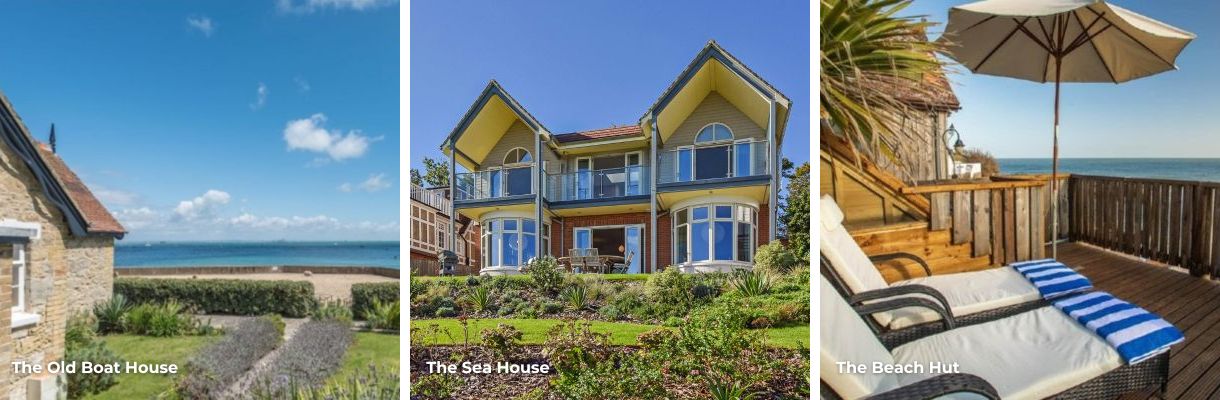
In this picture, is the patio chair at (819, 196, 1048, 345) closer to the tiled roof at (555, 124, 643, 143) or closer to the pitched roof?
the tiled roof at (555, 124, 643, 143)

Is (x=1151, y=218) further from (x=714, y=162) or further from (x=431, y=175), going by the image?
(x=431, y=175)

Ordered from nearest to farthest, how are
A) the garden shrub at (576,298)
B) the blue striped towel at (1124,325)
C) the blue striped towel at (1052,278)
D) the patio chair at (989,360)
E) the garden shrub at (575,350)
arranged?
1. the patio chair at (989,360)
2. the blue striped towel at (1124,325)
3. the blue striped towel at (1052,278)
4. the garden shrub at (575,350)
5. the garden shrub at (576,298)

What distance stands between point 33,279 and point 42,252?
0.19 meters

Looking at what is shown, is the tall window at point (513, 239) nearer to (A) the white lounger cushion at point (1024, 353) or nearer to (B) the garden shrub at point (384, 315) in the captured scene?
(B) the garden shrub at point (384, 315)

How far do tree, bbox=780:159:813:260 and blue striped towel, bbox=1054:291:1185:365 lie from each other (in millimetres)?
1444

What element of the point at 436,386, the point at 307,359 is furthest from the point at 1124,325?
the point at 307,359

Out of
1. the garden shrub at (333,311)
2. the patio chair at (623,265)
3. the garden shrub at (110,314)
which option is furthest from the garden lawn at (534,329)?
Answer: the garden shrub at (110,314)

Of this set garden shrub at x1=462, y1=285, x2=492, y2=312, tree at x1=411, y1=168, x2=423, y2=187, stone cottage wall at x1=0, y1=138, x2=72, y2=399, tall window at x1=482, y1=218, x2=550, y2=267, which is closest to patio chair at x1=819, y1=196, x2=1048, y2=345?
tall window at x1=482, y1=218, x2=550, y2=267

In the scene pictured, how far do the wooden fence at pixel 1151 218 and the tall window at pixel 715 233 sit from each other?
8.00 feet

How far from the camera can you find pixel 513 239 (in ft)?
13.3

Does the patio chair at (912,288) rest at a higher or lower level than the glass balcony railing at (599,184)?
lower

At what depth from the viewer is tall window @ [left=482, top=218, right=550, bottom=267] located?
4.04m

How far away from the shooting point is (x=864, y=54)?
3.61 m

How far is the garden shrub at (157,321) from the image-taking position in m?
4.32
